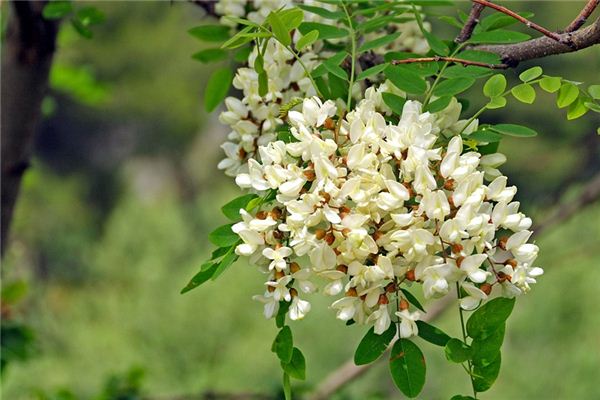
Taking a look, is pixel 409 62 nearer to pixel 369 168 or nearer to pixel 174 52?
pixel 369 168

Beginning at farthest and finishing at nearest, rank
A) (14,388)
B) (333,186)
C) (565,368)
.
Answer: (565,368) < (14,388) < (333,186)

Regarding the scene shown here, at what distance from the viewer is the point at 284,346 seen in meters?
Answer: 0.69

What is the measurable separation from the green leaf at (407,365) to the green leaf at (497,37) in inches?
11.1

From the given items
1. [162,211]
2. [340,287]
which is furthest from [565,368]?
[162,211]

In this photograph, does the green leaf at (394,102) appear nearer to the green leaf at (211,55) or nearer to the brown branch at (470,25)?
the brown branch at (470,25)

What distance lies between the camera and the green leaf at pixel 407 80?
0.69m

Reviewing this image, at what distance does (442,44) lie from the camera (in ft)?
2.48

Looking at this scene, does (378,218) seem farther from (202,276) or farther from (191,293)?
(191,293)

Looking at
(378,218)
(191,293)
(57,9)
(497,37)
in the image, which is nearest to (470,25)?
(497,37)

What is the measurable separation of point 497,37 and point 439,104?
0.44 feet

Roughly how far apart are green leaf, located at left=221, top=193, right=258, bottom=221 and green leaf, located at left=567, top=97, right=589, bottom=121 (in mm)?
267

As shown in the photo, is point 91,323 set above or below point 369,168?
below

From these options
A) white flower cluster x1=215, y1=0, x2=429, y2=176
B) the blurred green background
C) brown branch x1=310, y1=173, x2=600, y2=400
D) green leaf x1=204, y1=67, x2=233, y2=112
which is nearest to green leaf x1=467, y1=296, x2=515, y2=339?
white flower cluster x1=215, y1=0, x2=429, y2=176

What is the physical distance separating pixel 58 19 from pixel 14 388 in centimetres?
239
